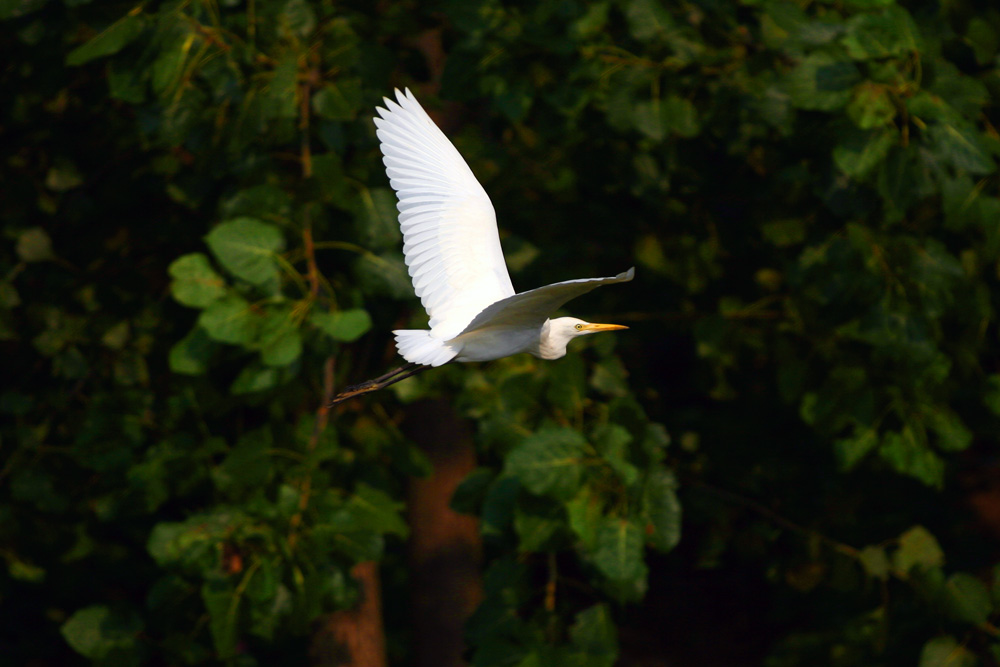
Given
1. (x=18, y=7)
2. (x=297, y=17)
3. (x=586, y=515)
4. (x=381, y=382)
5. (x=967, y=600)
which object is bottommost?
(x=967, y=600)

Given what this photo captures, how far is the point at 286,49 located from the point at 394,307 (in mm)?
914

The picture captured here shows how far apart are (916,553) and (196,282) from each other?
2.67 meters

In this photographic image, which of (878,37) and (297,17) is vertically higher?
(297,17)

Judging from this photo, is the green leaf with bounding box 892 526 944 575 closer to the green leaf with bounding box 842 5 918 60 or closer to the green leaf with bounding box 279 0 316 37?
the green leaf with bounding box 842 5 918 60

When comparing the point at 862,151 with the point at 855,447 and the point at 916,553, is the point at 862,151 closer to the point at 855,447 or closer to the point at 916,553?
the point at 855,447

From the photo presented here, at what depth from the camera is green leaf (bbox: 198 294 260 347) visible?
305cm

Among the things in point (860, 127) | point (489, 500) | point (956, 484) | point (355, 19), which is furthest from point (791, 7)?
point (956, 484)

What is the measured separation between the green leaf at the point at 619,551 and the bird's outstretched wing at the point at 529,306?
72 centimetres

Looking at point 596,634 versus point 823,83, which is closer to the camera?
point 823,83

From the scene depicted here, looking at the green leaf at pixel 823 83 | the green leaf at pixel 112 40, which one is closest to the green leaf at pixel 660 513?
the green leaf at pixel 823 83

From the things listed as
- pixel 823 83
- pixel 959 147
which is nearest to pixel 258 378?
pixel 823 83

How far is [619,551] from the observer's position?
315cm

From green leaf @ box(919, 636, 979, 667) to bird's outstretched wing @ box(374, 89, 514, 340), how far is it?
1.93m

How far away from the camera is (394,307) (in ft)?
12.4
